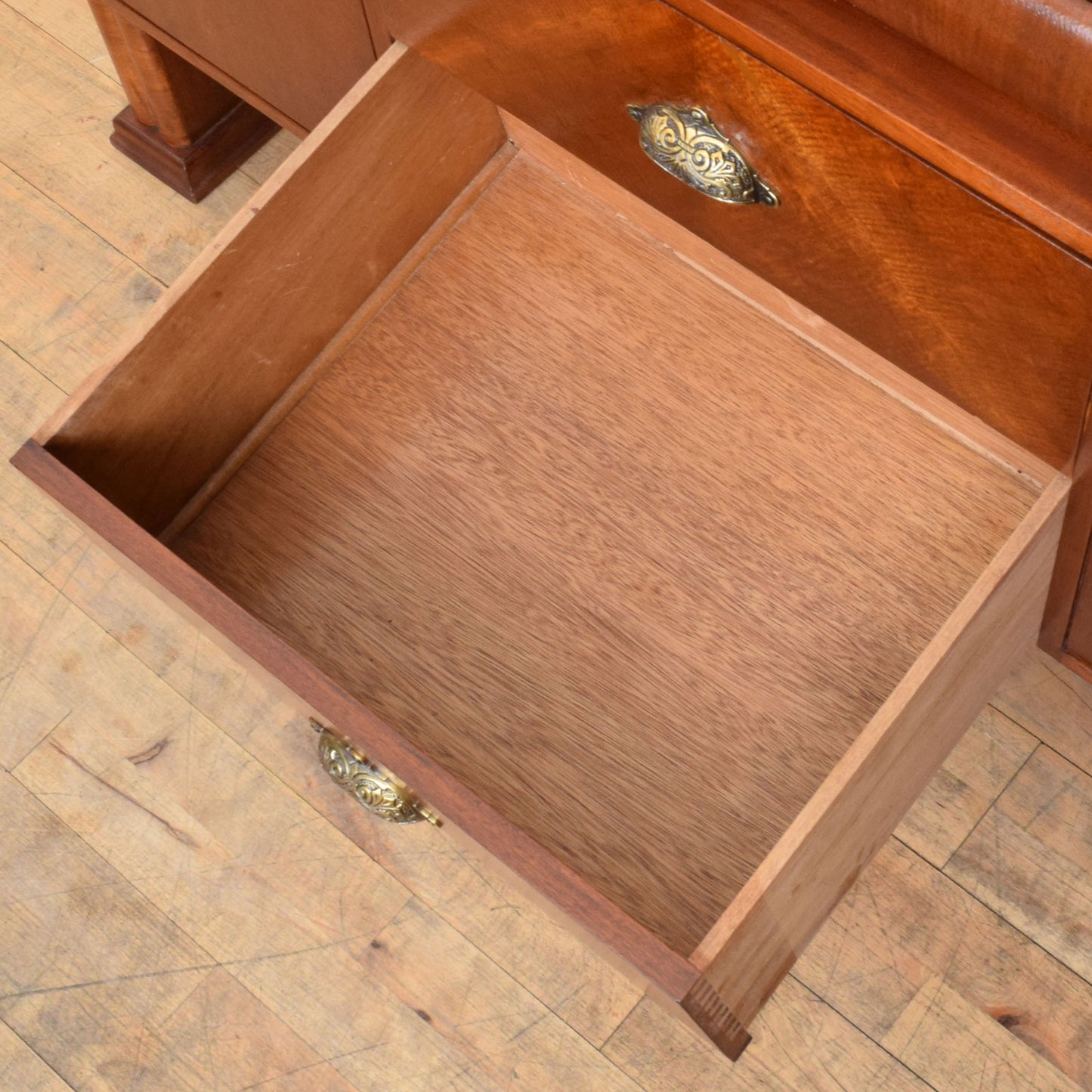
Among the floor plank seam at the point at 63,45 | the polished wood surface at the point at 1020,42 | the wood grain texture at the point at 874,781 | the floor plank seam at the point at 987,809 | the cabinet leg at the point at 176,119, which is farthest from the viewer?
the floor plank seam at the point at 63,45

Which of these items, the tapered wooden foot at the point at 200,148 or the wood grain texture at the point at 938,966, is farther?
the tapered wooden foot at the point at 200,148

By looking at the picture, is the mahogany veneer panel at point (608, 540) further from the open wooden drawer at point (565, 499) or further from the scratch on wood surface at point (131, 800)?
the scratch on wood surface at point (131, 800)

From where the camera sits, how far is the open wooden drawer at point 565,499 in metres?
0.75

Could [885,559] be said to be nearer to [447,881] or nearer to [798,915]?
[798,915]

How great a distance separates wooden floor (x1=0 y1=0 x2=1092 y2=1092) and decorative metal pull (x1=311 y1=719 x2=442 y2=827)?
16cm

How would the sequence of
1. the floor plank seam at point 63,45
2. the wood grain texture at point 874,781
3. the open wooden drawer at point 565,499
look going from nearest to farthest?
the wood grain texture at point 874,781 → the open wooden drawer at point 565,499 → the floor plank seam at point 63,45

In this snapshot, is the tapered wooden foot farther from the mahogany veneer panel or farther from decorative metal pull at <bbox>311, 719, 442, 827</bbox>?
decorative metal pull at <bbox>311, 719, 442, 827</bbox>

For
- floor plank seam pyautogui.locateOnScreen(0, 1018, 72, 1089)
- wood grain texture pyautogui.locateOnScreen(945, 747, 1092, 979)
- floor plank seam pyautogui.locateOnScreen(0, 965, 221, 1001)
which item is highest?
wood grain texture pyautogui.locateOnScreen(945, 747, 1092, 979)

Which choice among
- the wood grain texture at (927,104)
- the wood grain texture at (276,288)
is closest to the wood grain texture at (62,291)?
the wood grain texture at (276,288)

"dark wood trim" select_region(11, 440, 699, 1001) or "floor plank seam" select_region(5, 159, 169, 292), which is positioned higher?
"floor plank seam" select_region(5, 159, 169, 292)

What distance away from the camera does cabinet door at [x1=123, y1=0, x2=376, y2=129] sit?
0.85 meters

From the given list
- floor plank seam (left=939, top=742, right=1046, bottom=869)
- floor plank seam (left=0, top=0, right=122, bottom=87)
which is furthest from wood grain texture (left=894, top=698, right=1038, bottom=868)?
floor plank seam (left=0, top=0, right=122, bottom=87)

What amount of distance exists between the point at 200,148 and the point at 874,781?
2.71 ft

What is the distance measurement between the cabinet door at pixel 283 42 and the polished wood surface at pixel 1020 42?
1.24 ft
